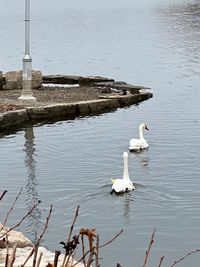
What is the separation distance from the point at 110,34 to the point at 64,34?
3595 millimetres

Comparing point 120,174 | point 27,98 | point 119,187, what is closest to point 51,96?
point 27,98

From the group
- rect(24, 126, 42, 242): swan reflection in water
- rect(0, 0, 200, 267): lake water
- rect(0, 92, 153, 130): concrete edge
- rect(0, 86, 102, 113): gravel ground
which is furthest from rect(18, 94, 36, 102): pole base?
rect(24, 126, 42, 242): swan reflection in water

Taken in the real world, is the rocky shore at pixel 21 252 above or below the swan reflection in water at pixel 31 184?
above

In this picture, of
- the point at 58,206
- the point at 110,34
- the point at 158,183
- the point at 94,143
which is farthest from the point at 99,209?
the point at 110,34

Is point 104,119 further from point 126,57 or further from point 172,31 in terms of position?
point 172,31

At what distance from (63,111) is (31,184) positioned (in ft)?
24.1

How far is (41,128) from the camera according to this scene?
1830 centimetres

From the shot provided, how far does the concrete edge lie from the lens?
18.2 meters

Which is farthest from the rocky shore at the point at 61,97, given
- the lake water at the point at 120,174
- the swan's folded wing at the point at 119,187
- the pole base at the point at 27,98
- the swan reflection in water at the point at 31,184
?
the swan's folded wing at the point at 119,187

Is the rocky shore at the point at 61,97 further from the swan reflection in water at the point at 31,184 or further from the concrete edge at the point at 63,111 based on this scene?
the swan reflection in water at the point at 31,184

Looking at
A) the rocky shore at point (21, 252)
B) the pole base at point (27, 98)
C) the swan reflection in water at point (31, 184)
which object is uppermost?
the rocky shore at point (21, 252)

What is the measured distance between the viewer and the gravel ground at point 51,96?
19.7 m

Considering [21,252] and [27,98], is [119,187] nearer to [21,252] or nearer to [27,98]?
[21,252]

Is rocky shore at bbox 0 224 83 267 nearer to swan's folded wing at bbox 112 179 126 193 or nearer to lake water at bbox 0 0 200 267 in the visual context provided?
lake water at bbox 0 0 200 267
